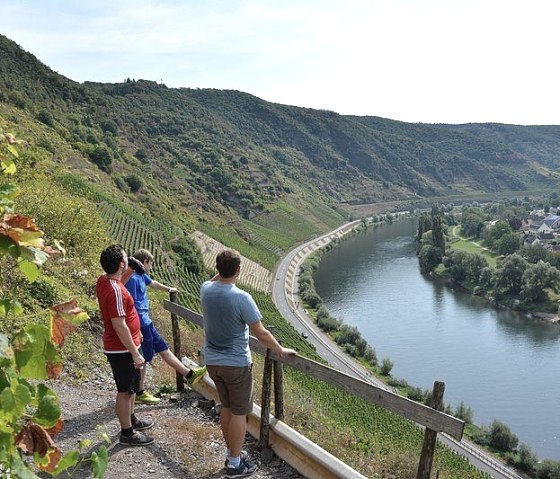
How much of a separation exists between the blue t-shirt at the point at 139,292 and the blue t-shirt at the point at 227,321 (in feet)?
4.89

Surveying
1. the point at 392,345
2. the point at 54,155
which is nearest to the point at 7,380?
the point at 54,155

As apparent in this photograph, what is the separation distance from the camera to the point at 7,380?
57.6 inches

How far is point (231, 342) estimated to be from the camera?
4270 millimetres

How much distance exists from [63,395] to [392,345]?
3779 cm

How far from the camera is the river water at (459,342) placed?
30859 millimetres

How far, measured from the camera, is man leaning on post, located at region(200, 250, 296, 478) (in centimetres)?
414

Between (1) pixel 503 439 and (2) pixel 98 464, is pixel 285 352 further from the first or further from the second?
(1) pixel 503 439

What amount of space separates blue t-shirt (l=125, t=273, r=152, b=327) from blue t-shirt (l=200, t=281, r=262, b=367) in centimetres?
149

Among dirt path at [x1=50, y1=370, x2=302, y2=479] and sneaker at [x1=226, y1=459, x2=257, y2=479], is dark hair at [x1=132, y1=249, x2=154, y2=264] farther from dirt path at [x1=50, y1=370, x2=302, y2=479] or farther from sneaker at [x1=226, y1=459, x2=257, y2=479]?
sneaker at [x1=226, y1=459, x2=257, y2=479]

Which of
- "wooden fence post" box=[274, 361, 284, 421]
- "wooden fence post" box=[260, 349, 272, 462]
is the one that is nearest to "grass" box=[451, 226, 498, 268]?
"wooden fence post" box=[274, 361, 284, 421]

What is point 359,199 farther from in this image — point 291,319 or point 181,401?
point 181,401

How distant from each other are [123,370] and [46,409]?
331 centimetres

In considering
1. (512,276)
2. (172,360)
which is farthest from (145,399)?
(512,276)

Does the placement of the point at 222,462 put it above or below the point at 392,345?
above
